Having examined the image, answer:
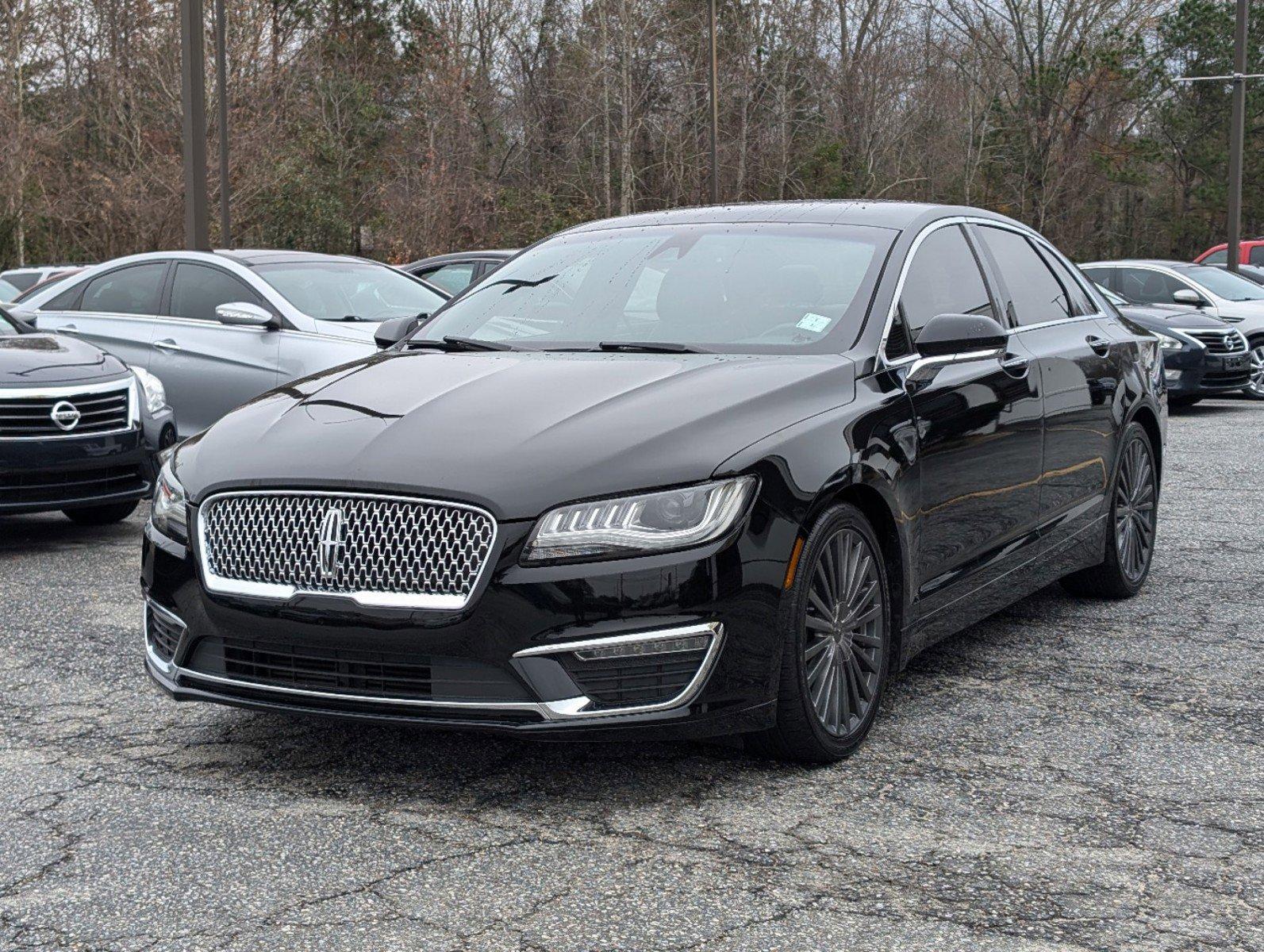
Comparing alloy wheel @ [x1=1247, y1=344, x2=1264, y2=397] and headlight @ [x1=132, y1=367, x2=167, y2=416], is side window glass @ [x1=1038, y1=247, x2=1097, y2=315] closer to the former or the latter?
headlight @ [x1=132, y1=367, x2=167, y2=416]

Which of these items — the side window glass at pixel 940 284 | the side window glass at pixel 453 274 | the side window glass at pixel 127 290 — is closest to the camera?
the side window glass at pixel 940 284

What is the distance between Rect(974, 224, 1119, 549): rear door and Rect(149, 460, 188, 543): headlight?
298 cm

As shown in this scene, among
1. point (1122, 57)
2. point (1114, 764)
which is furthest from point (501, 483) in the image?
point (1122, 57)

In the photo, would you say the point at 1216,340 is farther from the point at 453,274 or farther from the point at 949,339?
the point at 949,339

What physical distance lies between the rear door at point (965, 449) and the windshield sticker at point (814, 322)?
0.21m

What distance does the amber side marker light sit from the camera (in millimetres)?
3945

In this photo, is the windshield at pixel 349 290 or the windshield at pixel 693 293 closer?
the windshield at pixel 693 293

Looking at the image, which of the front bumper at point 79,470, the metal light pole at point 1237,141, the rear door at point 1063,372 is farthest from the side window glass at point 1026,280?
the metal light pole at point 1237,141

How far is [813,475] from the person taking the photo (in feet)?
13.4

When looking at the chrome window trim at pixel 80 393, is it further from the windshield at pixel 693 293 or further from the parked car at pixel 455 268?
the parked car at pixel 455 268

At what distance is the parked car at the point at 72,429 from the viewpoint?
766 centimetres

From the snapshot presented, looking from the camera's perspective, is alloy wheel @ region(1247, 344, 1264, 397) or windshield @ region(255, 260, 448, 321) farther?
alloy wheel @ region(1247, 344, 1264, 397)

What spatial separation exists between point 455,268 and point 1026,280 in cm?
1094

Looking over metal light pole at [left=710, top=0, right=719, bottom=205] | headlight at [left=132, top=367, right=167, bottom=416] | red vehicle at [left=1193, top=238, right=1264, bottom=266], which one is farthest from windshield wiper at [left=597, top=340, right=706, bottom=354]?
red vehicle at [left=1193, top=238, right=1264, bottom=266]
